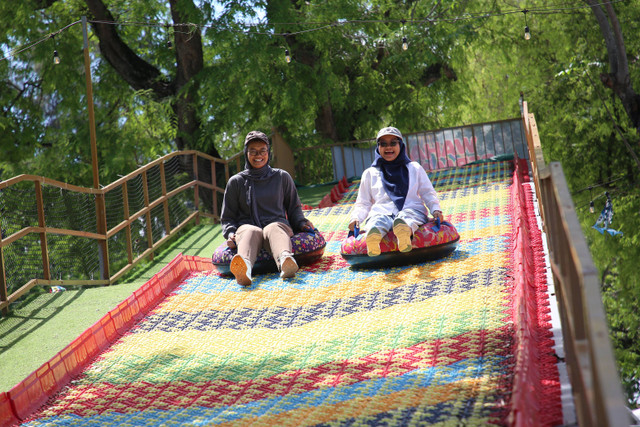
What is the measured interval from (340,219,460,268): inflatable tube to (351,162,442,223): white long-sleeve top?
311mm

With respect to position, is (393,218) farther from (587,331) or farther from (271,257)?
(587,331)

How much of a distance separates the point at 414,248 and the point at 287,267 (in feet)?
3.66

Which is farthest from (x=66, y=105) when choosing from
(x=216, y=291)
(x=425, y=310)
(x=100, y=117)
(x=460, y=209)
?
(x=425, y=310)

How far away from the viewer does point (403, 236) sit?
6625mm

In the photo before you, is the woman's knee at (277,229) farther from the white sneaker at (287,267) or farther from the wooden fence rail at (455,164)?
the wooden fence rail at (455,164)

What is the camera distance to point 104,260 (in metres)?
8.70

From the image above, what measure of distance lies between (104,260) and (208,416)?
493cm

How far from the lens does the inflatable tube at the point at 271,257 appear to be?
7.28 meters

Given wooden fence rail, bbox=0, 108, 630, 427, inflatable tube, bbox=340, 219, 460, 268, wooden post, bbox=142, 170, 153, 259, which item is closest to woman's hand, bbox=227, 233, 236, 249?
inflatable tube, bbox=340, 219, 460, 268

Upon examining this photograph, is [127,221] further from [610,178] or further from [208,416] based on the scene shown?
[610,178]

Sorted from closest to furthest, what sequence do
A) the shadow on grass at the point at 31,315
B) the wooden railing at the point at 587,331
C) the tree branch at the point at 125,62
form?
1. the wooden railing at the point at 587,331
2. the shadow on grass at the point at 31,315
3. the tree branch at the point at 125,62

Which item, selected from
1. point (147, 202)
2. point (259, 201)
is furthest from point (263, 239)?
point (147, 202)

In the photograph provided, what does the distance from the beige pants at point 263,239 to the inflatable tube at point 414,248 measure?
0.58m

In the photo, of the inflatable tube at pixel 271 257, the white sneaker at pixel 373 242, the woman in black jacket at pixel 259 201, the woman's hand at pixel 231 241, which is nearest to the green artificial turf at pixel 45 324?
the inflatable tube at pixel 271 257
